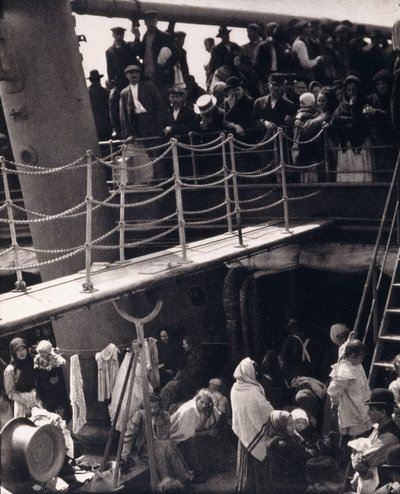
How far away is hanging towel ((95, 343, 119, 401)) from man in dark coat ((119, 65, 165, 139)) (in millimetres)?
2744

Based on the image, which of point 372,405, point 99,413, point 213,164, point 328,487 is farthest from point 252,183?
point 372,405

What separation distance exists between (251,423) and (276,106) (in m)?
3.86

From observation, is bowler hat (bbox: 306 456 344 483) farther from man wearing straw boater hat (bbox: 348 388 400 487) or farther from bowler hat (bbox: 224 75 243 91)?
bowler hat (bbox: 224 75 243 91)

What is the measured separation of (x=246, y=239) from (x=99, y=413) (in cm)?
229

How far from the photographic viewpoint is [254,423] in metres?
6.37

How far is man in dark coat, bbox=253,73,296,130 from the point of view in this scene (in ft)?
28.4

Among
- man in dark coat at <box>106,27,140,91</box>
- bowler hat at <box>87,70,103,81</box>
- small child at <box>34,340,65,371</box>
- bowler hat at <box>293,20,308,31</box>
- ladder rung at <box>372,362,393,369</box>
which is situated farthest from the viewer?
bowler hat at <box>293,20,308,31</box>

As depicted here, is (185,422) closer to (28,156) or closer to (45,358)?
(45,358)

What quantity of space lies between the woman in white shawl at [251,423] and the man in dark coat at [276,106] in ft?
10.9

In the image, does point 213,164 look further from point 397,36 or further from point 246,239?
point 397,36

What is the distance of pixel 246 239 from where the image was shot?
7.82 m

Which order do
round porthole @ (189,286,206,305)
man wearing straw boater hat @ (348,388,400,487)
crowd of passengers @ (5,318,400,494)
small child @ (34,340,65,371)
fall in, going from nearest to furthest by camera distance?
man wearing straw boater hat @ (348,388,400,487) < crowd of passengers @ (5,318,400,494) < small child @ (34,340,65,371) < round porthole @ (189,286,206,305)

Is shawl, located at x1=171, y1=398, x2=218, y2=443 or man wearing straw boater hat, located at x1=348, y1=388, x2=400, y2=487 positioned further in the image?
shawl, located at x1=171, y1=398, x2=218, y2=443

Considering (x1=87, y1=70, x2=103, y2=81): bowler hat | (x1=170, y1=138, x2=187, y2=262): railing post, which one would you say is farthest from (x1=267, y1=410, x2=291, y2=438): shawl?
(x1=87, y1=70, x2=103, y2=81): bowler hat
